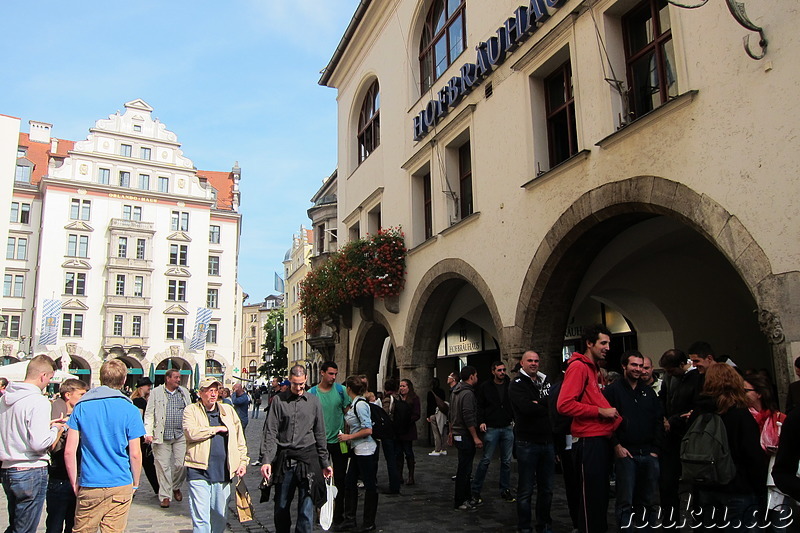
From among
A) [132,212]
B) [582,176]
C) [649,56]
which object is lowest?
[582,176]

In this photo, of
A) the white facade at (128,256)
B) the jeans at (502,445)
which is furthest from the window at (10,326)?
the jeans at (502,445)

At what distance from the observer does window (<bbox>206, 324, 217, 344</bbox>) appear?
5500 centimetres

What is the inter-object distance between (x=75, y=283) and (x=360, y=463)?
159 feet

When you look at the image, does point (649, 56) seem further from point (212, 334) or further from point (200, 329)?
point (212, 334)

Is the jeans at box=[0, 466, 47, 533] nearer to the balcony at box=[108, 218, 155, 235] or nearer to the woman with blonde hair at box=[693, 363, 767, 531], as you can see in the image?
the woman with blonde hair at box=[693, 363, 767, 531]

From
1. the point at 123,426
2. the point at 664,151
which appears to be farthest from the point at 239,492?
the point at 664,151

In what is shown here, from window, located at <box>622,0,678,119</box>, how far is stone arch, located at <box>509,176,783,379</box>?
4.07 ft

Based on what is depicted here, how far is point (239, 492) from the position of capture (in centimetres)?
596

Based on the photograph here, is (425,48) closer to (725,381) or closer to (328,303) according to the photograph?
(328,303)

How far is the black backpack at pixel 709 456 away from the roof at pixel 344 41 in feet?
55.5

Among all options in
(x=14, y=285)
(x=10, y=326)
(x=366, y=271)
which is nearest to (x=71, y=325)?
(x=10, y=326)

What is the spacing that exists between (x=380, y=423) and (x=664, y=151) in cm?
512

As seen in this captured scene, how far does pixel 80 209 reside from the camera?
50000 millimetres

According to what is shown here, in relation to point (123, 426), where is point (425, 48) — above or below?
above
